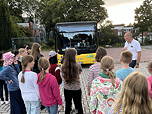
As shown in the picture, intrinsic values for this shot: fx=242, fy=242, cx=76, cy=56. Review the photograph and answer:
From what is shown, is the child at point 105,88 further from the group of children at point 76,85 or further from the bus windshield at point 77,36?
the bus windshield at point 77,36

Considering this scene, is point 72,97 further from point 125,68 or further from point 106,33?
point 106,33

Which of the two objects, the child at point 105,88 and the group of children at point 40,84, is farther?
the group of children at point 40,84

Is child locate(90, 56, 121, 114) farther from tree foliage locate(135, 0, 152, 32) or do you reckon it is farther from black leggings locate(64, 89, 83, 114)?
tree foliage locate(135, 0, 152, 32)

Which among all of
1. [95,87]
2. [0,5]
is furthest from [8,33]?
[95,87]

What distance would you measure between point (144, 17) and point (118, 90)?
55.6 metres

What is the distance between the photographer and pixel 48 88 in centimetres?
462

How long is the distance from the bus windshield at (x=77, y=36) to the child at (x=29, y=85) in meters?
10.8

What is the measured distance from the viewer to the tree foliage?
55.9 meters

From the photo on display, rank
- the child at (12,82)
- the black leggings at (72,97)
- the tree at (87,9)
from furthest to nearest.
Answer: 1. the tree at (87,9)
2. the child at (12,82)
3. the black leggings at (72,97)

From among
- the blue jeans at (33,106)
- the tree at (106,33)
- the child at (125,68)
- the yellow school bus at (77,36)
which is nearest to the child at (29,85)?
the blue jeans at (33,106)

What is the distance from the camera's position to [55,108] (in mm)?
4781

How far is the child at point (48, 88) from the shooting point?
4.60 metres

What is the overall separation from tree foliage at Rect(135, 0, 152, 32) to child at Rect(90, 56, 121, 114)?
180 feet

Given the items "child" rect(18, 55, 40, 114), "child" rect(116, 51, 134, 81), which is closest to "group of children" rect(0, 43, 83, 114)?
"child" rect(18, 55, 40, 114)
